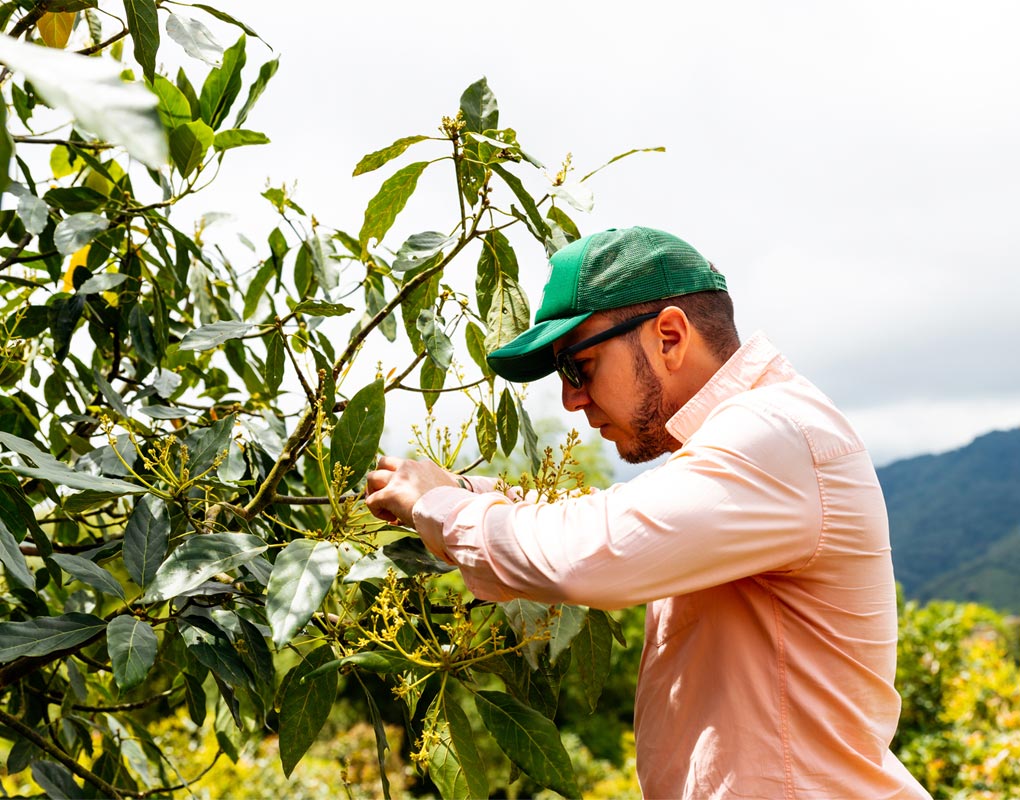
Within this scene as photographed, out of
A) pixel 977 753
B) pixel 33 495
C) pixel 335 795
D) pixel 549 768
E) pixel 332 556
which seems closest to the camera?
Result: pixel 332 556

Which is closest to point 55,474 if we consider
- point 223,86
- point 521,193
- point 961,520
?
point 521,193

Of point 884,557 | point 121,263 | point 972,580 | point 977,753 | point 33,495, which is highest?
point 121,263

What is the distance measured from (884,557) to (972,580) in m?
83.9

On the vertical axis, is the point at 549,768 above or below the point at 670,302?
below

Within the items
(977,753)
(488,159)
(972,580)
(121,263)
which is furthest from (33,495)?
(972,580)

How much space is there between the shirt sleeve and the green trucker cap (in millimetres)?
234

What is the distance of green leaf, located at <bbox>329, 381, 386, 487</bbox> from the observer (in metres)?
1.22

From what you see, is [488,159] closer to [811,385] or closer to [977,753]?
[811,385]

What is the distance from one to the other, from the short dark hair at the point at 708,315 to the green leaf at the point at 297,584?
0.50 meters

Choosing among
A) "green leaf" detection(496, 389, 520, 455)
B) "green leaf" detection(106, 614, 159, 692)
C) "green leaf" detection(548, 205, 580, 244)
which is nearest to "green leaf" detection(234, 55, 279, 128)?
"green leaf" detection(548, 205, 580, 244)

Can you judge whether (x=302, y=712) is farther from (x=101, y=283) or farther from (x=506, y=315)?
(x=101, y=283)

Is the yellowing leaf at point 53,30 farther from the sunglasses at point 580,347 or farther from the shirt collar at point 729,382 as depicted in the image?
the shirt collar at point 729,382

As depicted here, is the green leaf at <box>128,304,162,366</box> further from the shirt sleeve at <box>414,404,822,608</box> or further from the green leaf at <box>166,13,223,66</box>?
the shirt sleeve at <box>414,404,822,608</box>

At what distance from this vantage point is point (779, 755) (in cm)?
115
